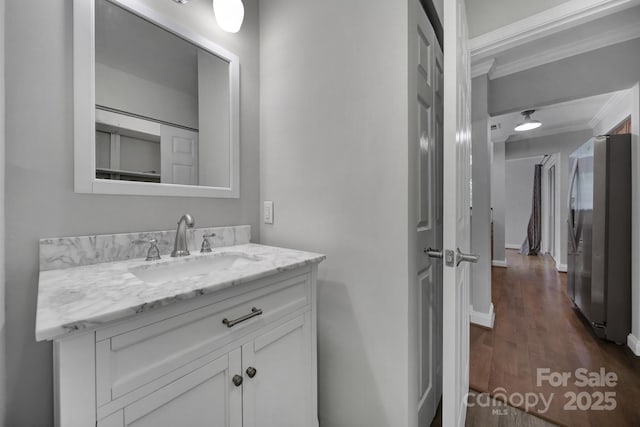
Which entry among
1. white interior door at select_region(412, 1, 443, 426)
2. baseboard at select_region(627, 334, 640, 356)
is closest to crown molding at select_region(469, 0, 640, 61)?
white interior door at select_region(412, 1, 443, 426)

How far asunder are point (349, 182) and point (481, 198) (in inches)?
77.3

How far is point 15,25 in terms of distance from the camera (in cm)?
83

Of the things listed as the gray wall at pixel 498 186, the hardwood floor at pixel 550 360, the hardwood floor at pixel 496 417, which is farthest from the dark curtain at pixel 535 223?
the hardwood floor at pixel 496 417

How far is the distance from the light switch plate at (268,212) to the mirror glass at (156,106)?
24 centimetres

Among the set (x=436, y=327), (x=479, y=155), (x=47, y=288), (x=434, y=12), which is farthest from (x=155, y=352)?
(x=479, y=155)

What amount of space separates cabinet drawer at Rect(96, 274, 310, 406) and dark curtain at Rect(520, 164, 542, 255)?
725 centimetres

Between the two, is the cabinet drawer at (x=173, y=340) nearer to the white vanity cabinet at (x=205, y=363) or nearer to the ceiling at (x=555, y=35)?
the white vanity cabinet at (x=205, y=363)

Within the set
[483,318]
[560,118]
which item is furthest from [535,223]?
[483,318]

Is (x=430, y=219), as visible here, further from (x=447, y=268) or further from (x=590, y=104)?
(x=590, y=104)

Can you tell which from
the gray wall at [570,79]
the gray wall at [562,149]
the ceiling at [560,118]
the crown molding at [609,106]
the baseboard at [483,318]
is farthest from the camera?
the gray wall at [562,149]

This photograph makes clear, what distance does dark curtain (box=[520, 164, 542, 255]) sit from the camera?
602cm

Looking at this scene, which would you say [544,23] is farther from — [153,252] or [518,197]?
[518,197]

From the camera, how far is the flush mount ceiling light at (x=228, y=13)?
1.23m

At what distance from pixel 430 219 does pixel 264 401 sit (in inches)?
42.5
